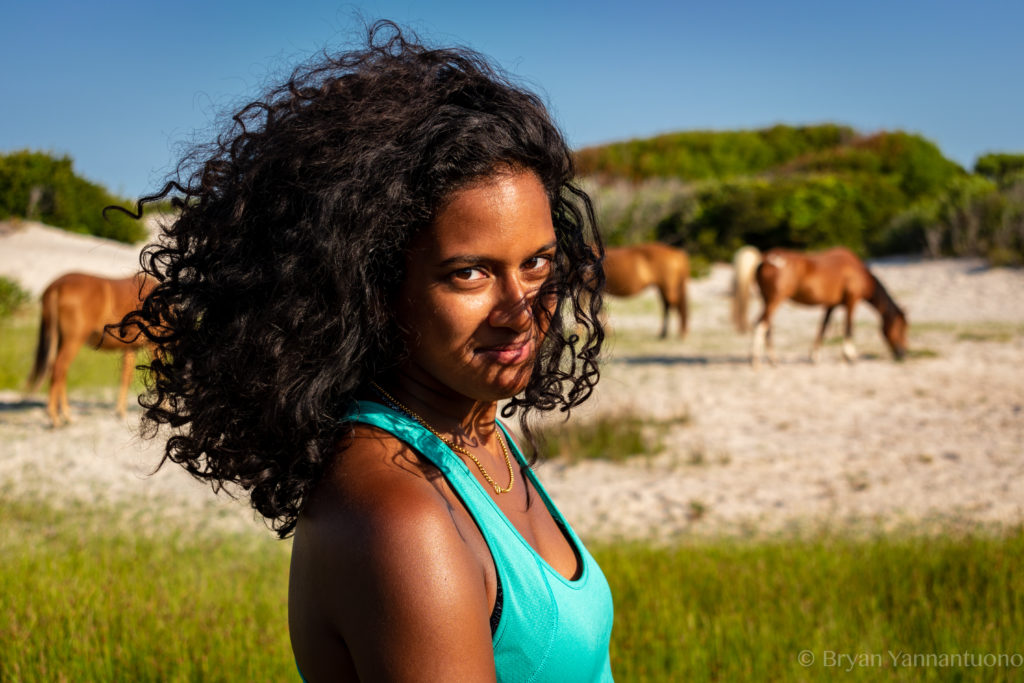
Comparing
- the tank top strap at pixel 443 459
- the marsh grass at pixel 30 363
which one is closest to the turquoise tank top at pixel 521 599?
the tank top strap at pixel 443 459

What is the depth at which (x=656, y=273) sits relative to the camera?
17.4 meters

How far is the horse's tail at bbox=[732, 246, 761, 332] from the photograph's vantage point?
14.5 meters

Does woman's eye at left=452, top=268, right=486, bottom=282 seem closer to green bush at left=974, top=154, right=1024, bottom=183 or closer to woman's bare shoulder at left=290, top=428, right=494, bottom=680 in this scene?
woman's bare shoulder at left=290, top=428, right=494, bottom=680

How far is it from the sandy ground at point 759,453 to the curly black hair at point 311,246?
4.70 ft

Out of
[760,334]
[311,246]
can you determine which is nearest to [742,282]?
[760,334]

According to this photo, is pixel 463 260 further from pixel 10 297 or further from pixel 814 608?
pixel 10 297

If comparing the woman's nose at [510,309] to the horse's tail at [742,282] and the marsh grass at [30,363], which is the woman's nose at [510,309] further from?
the horse's tail at [742,282]

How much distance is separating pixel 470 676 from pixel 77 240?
2622 cm

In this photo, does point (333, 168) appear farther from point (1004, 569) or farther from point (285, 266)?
point (1004, 569)

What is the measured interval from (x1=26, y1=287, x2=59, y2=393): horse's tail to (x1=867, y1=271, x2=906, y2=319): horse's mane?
1156cm

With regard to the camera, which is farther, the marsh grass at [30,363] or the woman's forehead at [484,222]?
the marsh grass at [30,363]

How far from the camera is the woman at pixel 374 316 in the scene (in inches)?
44.9

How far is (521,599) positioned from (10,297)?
19851 mm

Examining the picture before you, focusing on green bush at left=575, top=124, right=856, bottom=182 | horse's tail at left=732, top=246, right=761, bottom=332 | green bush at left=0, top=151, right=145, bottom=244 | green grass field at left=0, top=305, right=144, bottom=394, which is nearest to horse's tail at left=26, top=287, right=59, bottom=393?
green grass field at left=0, top=305, right=144, bottom=394
